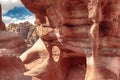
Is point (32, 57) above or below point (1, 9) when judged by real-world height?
below

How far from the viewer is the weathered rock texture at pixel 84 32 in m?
10.8

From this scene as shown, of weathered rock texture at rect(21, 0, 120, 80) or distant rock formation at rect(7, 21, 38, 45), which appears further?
distant rock formation at rect(7, 21, 38, 45)

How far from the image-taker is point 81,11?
11445 mm

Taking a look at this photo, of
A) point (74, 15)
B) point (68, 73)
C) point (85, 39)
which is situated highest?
point (74, 15)

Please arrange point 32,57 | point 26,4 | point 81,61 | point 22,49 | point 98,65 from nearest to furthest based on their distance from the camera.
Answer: point 98,65
point 26,4
point 81,61
point 32,57
point 22,49

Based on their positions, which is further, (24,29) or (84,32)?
(24,29)

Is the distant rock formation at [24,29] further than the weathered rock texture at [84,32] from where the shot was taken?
Yes

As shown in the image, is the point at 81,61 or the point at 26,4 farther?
the point at 81,61

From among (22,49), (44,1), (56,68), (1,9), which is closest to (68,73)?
(56,68)

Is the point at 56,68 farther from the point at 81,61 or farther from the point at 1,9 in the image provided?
the point at 1,9

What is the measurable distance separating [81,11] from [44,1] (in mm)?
1283

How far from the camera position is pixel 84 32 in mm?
11328

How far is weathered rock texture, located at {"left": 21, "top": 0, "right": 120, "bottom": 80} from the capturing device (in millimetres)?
10750

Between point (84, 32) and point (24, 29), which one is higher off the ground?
point (84, 32)
